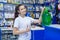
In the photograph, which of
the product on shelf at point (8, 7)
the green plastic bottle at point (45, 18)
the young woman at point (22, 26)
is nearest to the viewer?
the young woman at point (22, 26)

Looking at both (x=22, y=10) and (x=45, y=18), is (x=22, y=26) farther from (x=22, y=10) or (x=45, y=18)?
(x=45, y=18)

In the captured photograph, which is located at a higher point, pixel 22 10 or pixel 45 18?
pixel 22 10

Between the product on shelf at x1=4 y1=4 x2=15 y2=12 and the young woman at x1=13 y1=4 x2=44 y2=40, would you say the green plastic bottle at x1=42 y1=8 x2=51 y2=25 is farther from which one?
the product on shelf at x1=4 y1=4 x2=15 y2=12

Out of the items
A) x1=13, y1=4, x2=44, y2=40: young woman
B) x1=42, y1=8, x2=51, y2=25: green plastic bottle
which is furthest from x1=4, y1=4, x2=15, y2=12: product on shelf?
x1=13, y1=4, x2=44, y2=40: young woman

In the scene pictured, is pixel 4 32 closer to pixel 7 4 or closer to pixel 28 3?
pixel 7 4

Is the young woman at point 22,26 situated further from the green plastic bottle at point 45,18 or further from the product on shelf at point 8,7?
the product on shelf at point 8,7

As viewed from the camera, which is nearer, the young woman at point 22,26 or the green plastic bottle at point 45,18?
the young woman at point 22,26

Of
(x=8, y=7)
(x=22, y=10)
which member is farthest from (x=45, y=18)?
(x=8, y=7)

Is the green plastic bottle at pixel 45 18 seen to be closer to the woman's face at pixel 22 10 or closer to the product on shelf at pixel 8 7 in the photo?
the woman's face at pixel 22 10

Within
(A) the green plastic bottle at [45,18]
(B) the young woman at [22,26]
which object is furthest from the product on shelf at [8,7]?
(B) the young woman at [22,26]

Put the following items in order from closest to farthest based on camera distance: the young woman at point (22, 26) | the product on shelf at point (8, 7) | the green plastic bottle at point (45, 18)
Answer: the young woman at point (22, 26)
the green plastic bottle at point (45, 18)
the product on shelf at point (8, 7)

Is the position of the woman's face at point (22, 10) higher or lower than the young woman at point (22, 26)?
higher

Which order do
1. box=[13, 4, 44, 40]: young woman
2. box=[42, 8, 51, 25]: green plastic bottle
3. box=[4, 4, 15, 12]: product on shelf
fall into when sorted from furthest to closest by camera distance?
box=[4, 4, 15, 12]: product on shelf < box=[42, 8, 51, 25]: green plastic bottle < box=[13, 4, 44, 40]: young woman

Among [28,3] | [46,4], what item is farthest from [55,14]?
[28,3]
